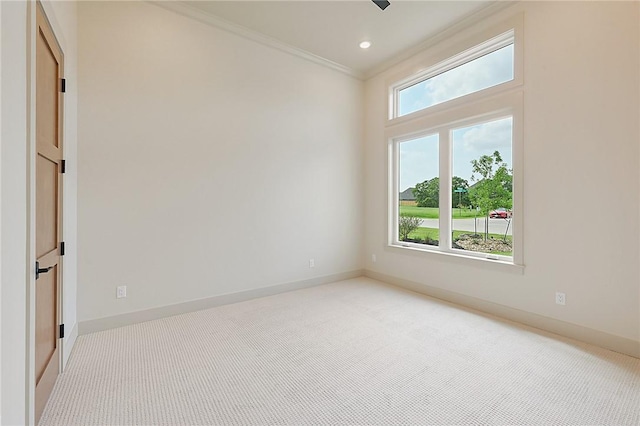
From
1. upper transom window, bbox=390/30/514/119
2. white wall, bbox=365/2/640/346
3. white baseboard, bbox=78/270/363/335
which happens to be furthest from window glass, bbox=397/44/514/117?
white baseboard, bbox=78/270/363/335

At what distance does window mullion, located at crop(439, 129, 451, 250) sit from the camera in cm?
388

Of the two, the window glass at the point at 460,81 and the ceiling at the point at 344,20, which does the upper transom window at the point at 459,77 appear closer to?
the window glass at the point at 460,81

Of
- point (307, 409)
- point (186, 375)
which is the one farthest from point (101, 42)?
point (307, 409)

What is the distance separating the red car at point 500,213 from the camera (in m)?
3.32

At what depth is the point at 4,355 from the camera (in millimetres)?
1152

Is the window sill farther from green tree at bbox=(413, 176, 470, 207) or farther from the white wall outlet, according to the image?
the white wall outlet

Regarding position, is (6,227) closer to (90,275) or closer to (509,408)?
(90,275)

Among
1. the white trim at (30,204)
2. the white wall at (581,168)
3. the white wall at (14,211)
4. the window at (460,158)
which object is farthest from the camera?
the window at (460,158)

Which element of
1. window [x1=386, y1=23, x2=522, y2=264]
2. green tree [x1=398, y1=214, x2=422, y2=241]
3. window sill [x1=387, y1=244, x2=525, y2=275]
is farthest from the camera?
green tree [x1=398, y1=214, x2=422, y2=241]

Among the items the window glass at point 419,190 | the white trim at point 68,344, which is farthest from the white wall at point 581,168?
the white trim at point 68,344

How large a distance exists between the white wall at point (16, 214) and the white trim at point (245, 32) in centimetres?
215

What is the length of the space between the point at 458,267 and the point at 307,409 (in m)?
2.62

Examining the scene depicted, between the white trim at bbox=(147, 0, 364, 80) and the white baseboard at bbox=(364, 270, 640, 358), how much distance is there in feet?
11.0

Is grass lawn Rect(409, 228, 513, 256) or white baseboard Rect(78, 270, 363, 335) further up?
grass lawn Rect(409, 228, 513, 256)
